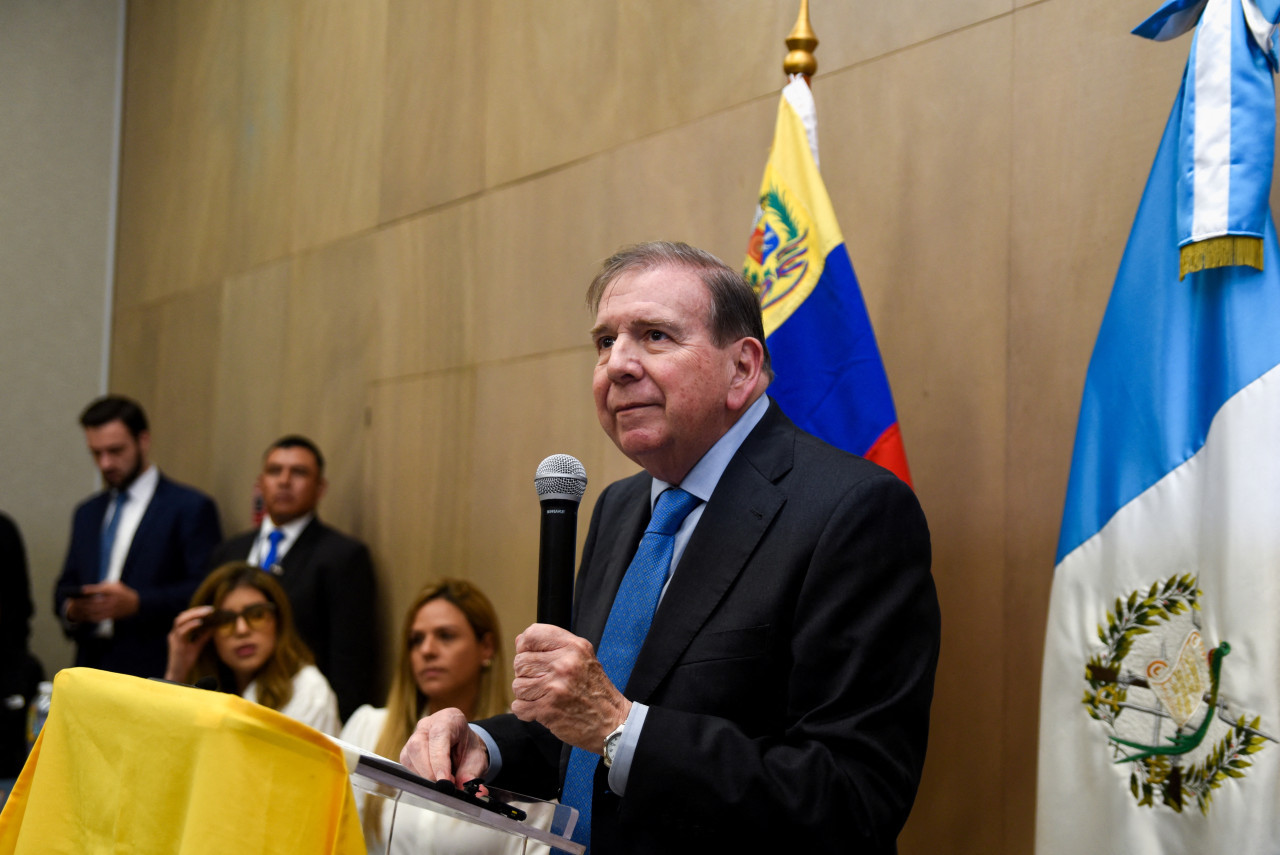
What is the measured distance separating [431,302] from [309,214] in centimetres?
Answer: 115

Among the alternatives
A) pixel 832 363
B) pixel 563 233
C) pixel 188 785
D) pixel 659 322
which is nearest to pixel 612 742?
pixel 188 785

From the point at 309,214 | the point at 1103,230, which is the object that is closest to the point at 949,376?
the point at 1103,230

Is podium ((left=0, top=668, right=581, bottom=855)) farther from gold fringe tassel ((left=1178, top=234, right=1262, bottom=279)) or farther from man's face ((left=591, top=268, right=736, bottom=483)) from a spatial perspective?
gold fringe tassel ((left=1178, top=234, right=1262, bottom=279))

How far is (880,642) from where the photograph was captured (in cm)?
163

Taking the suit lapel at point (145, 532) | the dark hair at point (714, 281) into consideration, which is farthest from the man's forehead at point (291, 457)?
the dark hair at point (714, 281)

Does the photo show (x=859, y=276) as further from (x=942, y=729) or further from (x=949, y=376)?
(x=942, y=729)

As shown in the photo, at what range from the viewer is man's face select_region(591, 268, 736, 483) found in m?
1.86

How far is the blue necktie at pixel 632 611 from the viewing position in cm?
180

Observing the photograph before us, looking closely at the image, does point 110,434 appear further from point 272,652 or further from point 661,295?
point 661,295

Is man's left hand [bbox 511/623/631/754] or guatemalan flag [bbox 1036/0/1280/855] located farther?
guatemalan flag [bbox 1036/0/1280/855]

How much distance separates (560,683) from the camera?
1.47 m

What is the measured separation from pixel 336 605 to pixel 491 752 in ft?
9.93

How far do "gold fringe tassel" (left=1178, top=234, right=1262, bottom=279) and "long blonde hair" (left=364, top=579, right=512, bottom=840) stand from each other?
221 cm

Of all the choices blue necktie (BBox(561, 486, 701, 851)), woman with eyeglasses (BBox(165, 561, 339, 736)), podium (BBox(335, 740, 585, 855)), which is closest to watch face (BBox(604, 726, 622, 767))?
podium (BBox(335, 740, 585, 855))
